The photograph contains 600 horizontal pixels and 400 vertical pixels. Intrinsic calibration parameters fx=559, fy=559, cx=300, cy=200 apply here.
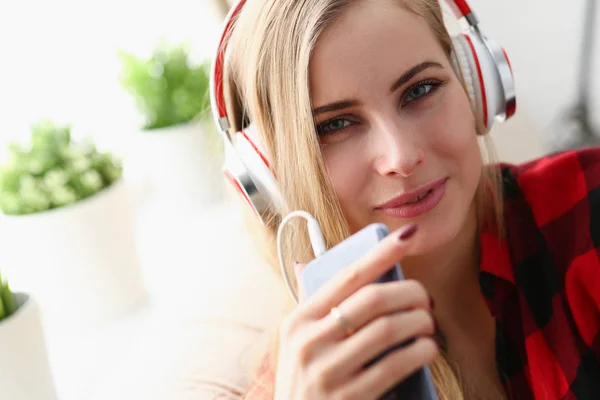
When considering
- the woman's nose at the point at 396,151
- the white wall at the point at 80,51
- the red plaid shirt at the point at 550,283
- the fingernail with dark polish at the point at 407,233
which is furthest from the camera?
the white wall at the point at 80,51

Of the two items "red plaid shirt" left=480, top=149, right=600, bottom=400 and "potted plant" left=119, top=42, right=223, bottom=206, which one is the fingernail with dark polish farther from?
"potted plant" left=119, top=42, right=223, bottom=206

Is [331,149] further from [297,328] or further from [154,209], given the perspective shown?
[154,209]

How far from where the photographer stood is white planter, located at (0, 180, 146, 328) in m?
1.00

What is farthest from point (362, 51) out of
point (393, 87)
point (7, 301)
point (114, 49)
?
point (114, 49)

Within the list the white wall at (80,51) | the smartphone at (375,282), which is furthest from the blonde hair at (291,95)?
the white wall at (80,51)

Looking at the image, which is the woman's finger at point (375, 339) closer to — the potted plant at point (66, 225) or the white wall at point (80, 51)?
the potted plant at point (66, 225)

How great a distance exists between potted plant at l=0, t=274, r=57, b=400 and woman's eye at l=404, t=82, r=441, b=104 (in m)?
0.64

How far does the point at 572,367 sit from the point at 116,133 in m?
1.13

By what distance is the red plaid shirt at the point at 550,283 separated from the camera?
80cm

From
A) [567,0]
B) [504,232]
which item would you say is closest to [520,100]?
[567,0]

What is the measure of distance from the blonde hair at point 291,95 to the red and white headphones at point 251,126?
1.1 inches

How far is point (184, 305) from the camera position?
38.5 inches

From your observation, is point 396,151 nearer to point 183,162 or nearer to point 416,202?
point 416,202

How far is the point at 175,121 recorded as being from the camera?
1.32 metres
